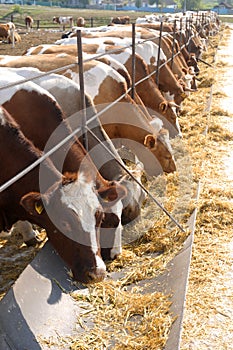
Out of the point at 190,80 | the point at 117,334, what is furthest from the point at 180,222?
the point at 190,80

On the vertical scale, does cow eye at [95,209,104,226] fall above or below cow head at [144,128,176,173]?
above

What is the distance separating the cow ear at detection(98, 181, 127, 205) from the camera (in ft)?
11.9

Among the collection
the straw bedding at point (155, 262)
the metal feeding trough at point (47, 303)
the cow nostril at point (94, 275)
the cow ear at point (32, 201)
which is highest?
the cow ear at point (32, 201)

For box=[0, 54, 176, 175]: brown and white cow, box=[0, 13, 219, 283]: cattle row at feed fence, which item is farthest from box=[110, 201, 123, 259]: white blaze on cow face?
box=[0, 54, 176, 175]: brown and white cow

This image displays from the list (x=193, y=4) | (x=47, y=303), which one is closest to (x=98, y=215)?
(x=47, y=303)

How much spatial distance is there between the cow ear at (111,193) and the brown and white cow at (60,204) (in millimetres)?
194

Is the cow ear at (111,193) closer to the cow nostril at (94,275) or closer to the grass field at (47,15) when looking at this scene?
the cow nostril at (94,275)

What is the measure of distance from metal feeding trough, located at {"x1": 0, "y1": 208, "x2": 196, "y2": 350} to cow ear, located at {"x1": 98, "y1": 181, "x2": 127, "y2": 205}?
0.73m

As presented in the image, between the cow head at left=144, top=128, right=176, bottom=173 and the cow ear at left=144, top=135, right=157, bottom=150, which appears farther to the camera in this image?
the cow head at left=144, top=128, right=176, bottom=173

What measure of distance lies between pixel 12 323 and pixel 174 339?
4.14ft

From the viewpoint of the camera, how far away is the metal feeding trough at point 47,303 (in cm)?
300

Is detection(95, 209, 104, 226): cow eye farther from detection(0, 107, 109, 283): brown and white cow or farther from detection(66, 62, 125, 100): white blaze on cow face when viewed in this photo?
detection(66, 62, 125, 100): white blaze on cow face

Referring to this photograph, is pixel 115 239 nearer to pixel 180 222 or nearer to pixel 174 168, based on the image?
pixel 180 222

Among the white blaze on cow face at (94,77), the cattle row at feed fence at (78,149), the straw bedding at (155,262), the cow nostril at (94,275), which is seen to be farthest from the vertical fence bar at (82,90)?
the cow nostril at (94,275)
